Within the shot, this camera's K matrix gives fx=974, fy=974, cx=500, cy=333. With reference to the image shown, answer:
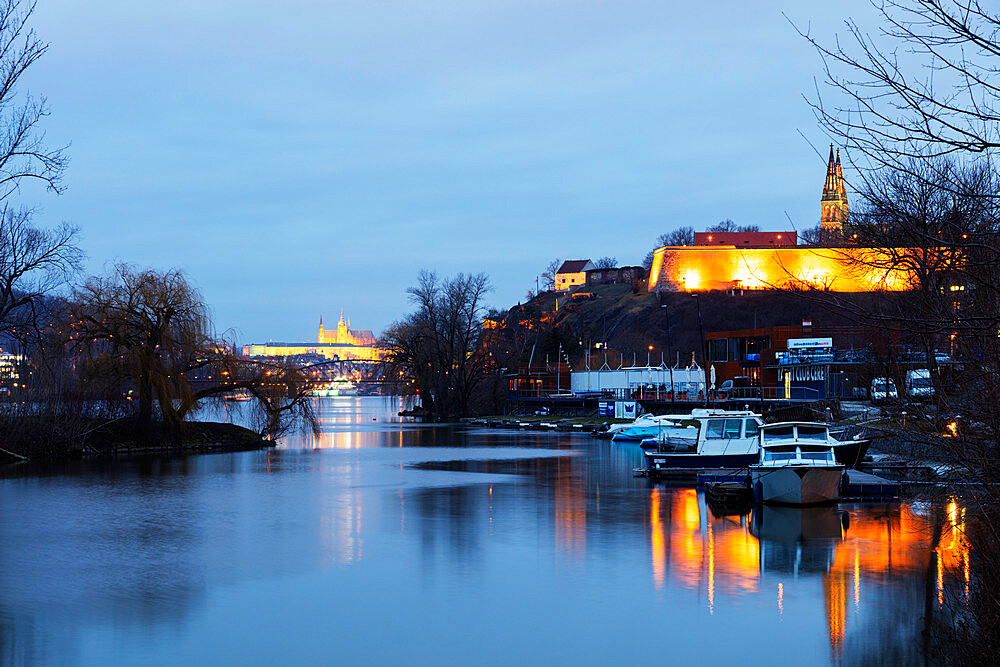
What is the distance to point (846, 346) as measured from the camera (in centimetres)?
7919

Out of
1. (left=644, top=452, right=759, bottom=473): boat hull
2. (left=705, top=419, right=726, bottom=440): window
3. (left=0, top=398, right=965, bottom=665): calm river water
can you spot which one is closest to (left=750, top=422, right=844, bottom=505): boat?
(left=0, top=398, right=965, bottom=665): calm river water

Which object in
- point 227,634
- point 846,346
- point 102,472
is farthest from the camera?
point 846,346

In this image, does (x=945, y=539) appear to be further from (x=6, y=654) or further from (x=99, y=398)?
(x=99, y=398)

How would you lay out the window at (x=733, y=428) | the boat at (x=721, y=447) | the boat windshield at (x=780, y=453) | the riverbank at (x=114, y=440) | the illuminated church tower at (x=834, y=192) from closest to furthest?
the illuminated church tower at (x=834, y=192) < the boat windshield at (x=780, y=453) < the boat at (x=721, y=447) < the window at (x=733, y=428) < the riverbank at (x=114, y=440)

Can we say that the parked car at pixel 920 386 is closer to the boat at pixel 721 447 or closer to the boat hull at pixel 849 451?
the boat hull at pixel 849 451

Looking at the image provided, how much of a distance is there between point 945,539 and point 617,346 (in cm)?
A: 10890

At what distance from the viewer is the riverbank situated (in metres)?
45.0

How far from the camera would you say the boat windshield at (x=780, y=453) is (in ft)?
101

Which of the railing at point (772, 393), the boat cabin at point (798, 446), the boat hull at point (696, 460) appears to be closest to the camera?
the boat cabin at point (798, 446)

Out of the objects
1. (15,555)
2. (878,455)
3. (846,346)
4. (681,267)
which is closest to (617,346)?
(681,267)

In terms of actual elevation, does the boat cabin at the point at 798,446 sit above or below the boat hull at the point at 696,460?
above

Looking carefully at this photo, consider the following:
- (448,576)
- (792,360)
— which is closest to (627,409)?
(792,360)

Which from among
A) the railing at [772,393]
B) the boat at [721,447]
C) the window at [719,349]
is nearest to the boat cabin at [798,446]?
the boat at [721,447]

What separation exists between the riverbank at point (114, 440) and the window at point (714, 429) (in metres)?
27.7
